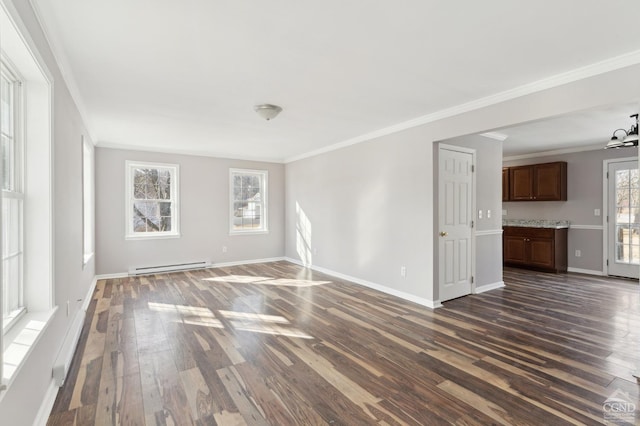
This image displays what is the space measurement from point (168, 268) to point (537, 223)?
7438mm

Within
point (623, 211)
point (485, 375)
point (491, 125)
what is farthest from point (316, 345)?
point (623, 211)

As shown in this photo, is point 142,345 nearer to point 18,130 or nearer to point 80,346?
point 80,346

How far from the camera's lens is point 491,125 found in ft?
10.9

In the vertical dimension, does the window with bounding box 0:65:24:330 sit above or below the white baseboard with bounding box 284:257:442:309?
above

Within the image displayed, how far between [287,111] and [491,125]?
2278mm

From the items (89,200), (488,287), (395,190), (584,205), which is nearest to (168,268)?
(89,200)

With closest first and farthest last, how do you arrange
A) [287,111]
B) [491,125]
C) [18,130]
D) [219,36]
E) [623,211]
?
[18,130] < [219,36] < [491,125] < [287,111] < [623,211]

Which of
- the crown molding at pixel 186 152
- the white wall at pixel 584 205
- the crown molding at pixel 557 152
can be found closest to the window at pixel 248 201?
the crown molding at pixel 186 152

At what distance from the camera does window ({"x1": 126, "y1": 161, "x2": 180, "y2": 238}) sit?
19.1ft

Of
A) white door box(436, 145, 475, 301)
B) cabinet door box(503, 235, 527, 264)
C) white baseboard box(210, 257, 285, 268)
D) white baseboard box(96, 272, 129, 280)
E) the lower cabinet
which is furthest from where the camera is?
white baseboard box(210, 257, 285, 268)

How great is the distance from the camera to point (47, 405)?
1.98 metres

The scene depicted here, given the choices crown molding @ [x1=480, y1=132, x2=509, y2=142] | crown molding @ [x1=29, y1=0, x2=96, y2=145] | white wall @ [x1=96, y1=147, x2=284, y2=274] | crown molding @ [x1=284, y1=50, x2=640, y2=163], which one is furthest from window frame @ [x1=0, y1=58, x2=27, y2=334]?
crown molding @ [x1=480, y1=132, x2=509, y2=142]

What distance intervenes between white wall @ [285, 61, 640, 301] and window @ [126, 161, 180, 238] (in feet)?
8.76

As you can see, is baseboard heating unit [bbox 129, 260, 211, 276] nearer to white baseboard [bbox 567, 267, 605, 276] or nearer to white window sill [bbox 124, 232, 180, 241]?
white window sill [bbox 124, 232, 180, 241]
